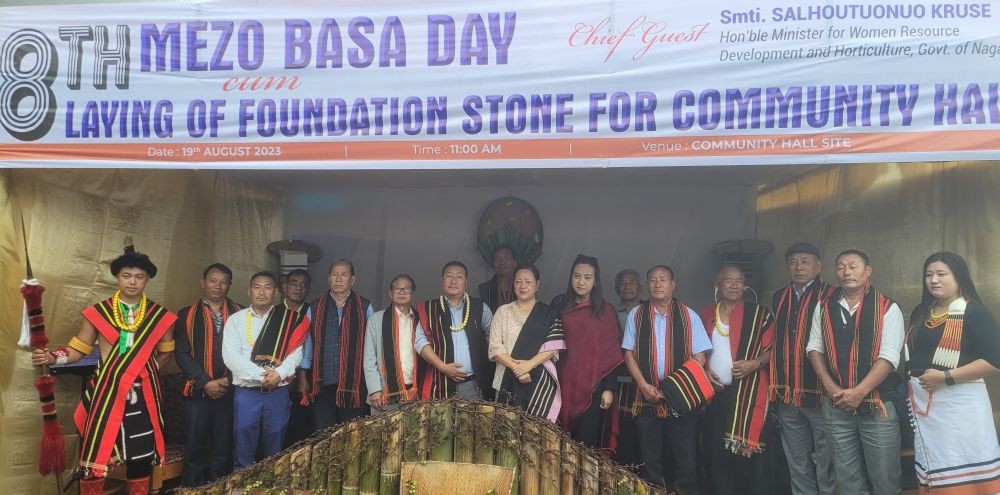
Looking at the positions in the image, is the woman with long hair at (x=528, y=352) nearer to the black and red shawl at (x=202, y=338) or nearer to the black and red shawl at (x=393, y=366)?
the black and red shawl at (x=393, y=366)

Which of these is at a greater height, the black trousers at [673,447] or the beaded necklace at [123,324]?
the beaded necklace at [123,324]

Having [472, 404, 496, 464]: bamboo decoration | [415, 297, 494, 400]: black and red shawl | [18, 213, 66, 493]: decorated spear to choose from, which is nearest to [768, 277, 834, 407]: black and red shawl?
[415, 297, 494, 400]: black and red shawl

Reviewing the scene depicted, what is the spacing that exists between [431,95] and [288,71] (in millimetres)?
855

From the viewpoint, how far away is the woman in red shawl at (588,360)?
4.14m

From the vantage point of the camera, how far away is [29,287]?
382 centimetres

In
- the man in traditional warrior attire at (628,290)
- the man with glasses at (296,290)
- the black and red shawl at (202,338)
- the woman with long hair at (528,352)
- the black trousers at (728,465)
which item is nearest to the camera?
the woman with long hair at (528,352)

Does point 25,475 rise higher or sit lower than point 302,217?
lower

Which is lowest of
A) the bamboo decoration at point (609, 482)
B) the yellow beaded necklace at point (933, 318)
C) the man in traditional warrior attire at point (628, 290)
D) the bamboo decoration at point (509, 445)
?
the bamboo decoration at point (609, 482)

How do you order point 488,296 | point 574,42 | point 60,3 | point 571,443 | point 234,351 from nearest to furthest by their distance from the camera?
point 571,443
point 574,42
point 60,3
point 234,351
point 488,296

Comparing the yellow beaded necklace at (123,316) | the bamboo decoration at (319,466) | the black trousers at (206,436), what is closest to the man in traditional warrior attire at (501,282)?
the black trousers at (206,436)

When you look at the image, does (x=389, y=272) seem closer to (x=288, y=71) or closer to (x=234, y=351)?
(x=234, y=351)

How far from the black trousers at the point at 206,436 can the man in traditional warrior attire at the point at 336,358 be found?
0.54 m

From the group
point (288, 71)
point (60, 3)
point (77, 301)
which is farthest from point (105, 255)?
point (288, 71)

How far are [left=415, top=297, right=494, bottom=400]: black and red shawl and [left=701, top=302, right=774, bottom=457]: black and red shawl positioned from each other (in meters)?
1.58
